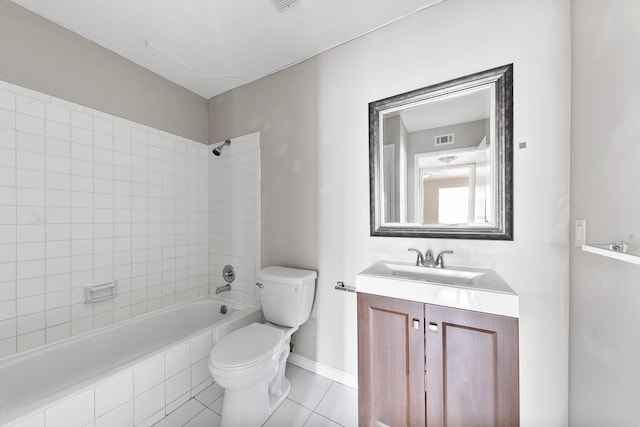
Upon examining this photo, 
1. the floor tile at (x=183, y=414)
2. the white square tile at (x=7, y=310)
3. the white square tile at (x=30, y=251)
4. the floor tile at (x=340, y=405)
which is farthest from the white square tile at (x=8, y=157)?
the floor tile at (x=340, y=405)

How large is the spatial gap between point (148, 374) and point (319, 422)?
100cm

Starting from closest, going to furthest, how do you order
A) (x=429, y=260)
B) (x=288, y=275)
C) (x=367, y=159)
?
(x=429, y=260)
(x=367, y=159)
(x=288, y=275)

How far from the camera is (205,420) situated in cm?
135

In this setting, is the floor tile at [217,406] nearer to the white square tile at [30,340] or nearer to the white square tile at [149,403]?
the white square tile at [149,403]

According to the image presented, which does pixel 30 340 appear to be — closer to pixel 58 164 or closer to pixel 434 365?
pixel 58 164

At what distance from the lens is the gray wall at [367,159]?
1.07 meters

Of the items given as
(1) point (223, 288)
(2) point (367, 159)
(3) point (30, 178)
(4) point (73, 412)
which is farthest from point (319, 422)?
(3) point (30, 178)

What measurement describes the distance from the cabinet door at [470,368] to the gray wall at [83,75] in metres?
2.47

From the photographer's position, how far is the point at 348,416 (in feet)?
4.46

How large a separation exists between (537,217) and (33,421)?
2.36 metres

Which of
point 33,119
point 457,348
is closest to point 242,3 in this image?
point 33,119

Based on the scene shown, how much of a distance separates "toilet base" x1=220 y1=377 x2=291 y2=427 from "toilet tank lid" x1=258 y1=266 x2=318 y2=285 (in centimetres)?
60

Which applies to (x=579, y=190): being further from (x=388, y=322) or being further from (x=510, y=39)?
(x=388, y=322)

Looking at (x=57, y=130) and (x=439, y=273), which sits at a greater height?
(x=57, y=130)
